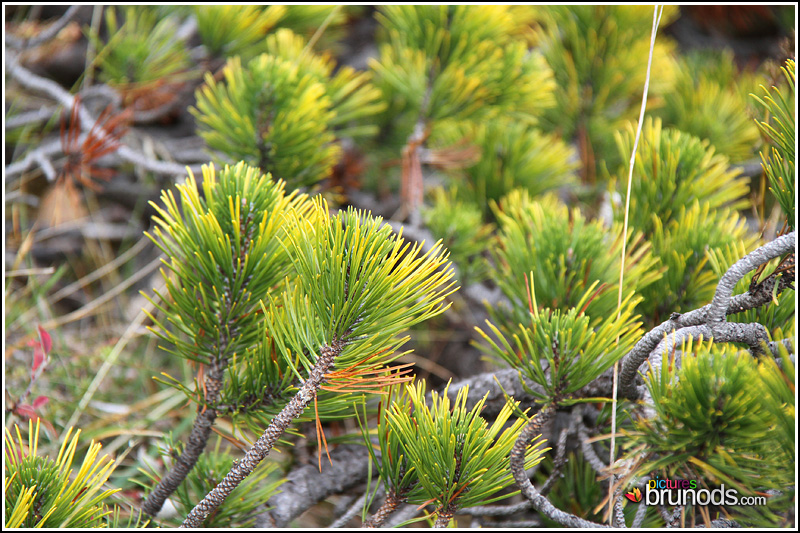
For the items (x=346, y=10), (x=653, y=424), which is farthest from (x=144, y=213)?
(x=653, y=424)

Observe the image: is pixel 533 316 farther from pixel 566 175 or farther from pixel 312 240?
pixel 566 175

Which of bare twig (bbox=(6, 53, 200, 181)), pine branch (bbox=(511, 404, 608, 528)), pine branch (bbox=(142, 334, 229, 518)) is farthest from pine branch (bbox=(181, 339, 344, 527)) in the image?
bare twig (bbox=(6, 53, 200, 181))

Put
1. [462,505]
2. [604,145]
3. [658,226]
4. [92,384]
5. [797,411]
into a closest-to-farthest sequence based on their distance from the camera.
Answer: [797,411] < [462,505] < [658,226] < [92,384] < [604,145]

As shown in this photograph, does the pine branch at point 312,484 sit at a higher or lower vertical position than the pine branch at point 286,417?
lower

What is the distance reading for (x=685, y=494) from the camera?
0.46 meters

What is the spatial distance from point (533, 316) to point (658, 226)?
24cm

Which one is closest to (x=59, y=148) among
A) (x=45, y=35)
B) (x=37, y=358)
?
(x=45, y=35)

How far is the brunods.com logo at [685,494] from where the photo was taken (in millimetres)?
449

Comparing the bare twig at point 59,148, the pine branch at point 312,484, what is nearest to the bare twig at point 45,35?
the bare twig at point 59,148

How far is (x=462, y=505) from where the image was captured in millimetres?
451

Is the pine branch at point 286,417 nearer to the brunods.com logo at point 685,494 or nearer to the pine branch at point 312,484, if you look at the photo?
the pine branch at point 312,484

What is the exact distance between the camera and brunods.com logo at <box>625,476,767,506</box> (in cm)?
45

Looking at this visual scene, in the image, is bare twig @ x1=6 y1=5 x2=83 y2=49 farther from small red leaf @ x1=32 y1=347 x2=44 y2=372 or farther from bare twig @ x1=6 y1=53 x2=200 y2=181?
small red leaf @ x1=32 y1=347 x2=44 y2=372

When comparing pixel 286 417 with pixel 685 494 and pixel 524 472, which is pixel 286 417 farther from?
pixel 685 494
